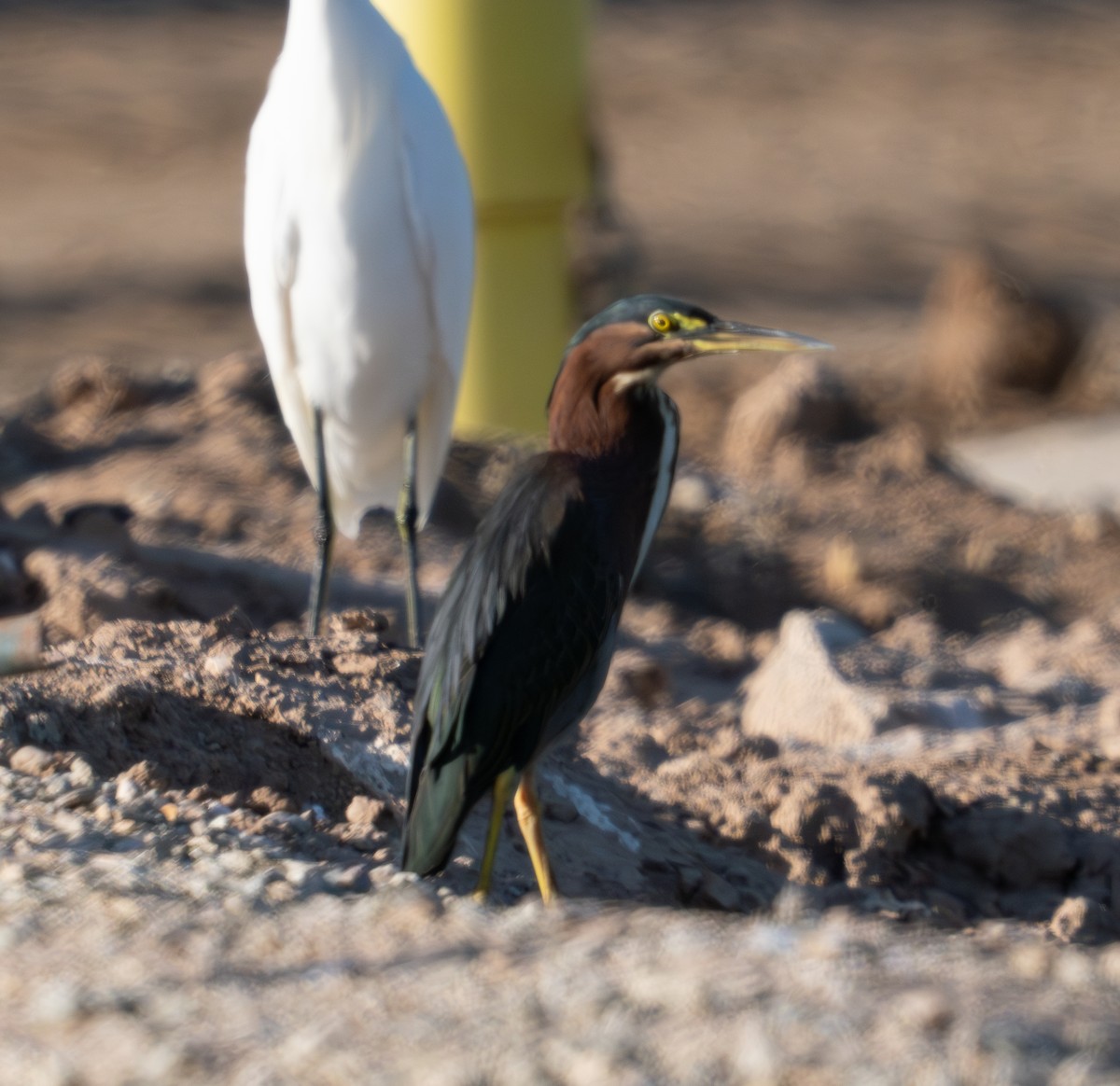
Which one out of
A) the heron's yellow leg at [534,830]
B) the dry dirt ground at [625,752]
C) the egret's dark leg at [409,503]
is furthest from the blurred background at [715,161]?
the heron's yellow leg at [534,830]

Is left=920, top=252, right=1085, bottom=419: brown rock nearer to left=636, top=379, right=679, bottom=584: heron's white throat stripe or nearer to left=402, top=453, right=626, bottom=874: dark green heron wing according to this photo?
left=636, top=379, right=679, bottom=584: heron's white throat stripe

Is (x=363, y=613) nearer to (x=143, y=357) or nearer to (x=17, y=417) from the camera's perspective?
(x=17, y=417)

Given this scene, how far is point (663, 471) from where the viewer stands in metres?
3.20

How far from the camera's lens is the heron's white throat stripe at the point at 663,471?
10.4 ft

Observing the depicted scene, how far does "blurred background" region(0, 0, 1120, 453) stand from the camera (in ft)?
33.1

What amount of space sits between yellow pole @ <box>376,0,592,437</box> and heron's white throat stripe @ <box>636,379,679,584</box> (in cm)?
Answer: 313

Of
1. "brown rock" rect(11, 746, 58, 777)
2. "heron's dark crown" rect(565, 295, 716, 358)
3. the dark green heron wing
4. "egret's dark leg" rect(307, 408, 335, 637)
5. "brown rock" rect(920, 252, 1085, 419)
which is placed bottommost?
"brown rock" rect(920, 252, 1085, 419)

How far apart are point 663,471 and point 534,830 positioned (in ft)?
2.25

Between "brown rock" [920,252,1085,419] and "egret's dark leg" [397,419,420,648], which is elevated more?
"egret's dark leg" [397,419,420,648]

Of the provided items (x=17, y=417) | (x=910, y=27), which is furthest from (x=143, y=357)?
(x=910, y=27)

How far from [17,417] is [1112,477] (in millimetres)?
4244

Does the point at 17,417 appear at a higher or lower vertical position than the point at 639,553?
lower

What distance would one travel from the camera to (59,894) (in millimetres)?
2506

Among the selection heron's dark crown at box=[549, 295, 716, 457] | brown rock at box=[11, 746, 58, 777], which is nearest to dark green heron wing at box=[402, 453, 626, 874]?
heron's dark crown at box=[549, 295, 716, 457]
